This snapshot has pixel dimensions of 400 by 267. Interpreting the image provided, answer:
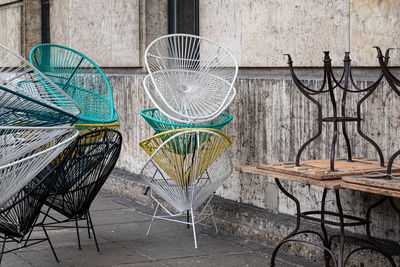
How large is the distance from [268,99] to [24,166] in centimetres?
237

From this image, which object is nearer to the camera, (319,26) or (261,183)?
(319,26)

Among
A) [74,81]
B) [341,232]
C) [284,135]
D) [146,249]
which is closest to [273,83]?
[284,135]

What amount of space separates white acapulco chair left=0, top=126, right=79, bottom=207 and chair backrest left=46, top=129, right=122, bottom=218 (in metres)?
0.49

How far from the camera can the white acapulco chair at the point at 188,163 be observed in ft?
19.0

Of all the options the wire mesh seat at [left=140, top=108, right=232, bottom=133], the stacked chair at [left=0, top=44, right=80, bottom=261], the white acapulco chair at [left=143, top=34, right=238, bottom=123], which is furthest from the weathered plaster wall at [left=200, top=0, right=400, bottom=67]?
the stacked chair at [left=0, top=44, right=80, bottom=261]

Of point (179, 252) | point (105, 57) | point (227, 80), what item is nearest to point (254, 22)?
point (227, 80)

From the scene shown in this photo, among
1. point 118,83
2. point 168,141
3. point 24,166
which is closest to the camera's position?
point 24,166

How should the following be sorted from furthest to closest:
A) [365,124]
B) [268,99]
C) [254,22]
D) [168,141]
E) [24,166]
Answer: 1. [254,22]
2. [268,99]
3. [168,141]
4. [365,124]
5. [24,166]

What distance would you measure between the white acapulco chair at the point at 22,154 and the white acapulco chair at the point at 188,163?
1088 millimetres

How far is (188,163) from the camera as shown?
590cm

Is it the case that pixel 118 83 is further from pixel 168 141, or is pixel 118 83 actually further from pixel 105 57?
pixel 168 141

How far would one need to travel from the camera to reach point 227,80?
6621 mm

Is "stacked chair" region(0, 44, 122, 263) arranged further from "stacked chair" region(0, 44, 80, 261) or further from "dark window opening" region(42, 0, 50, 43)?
"dark window opening" region(42, 0, 50, 43)

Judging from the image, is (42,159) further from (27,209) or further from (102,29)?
(102,29)
